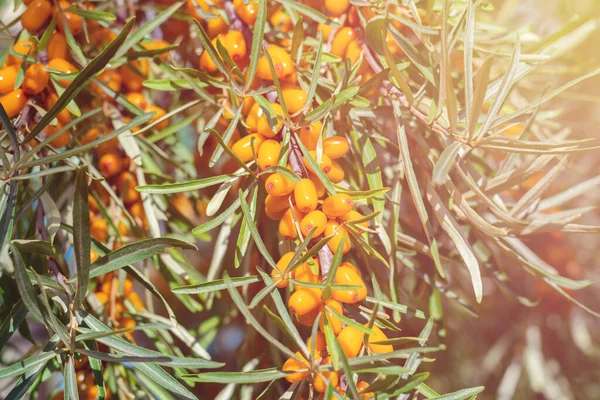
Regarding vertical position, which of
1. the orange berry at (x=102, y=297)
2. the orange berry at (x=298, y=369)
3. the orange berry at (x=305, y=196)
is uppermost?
the orange berry at (x=305, y=196)

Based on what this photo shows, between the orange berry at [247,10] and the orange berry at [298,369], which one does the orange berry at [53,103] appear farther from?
the orange berry at [298,369]

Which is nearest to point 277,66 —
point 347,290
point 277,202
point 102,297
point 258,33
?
point 258,33

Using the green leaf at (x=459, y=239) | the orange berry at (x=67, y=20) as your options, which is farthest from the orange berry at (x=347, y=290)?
the orange berry at (x=67, y=20)

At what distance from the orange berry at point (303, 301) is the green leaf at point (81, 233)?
188 millimetres

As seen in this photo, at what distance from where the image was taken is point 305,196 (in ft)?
1.52

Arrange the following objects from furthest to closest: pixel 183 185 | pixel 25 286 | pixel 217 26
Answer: pixel 217 26 < pixel 183 185 < pixel 25 286

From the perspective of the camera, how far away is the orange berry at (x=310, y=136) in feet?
1.68

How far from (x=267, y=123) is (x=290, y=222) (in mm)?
104

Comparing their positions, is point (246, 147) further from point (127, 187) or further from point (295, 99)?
point (127, 187)

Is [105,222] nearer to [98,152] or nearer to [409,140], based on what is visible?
[98,152]

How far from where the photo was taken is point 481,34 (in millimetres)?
692

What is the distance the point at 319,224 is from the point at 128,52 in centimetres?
34

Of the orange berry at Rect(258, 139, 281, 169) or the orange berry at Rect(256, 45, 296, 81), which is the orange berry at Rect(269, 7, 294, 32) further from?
the orange berry at Rect(258, 139, 281, 169)

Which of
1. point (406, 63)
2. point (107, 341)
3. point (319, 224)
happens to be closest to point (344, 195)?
point (319, 224)
